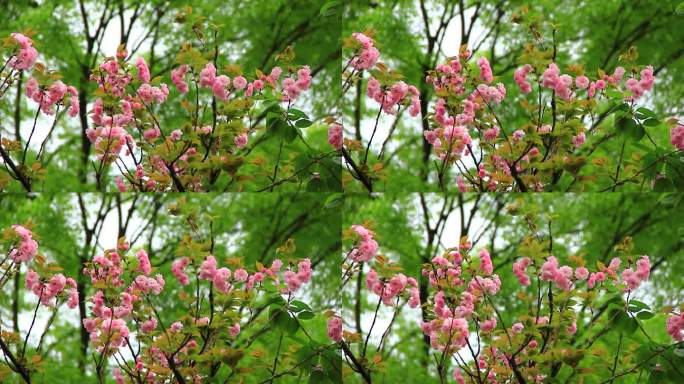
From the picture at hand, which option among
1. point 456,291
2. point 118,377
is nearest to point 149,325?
point 118,377

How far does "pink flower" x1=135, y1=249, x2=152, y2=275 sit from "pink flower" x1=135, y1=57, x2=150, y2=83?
66cm

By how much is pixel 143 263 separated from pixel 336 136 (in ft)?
2.81

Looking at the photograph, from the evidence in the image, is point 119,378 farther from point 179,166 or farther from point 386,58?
point 386,58

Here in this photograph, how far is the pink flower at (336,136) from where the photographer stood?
3389 mm

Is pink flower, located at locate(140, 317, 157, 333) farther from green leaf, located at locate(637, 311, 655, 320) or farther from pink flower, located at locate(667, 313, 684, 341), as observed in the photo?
pink flower, located at locate(667, 313, 684, 341)

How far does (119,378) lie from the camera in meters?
3.22

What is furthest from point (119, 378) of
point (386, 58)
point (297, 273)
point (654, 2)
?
point (654, 2)

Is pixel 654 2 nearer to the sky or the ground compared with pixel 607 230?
nearer to the sky

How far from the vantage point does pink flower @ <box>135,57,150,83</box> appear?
3.37m

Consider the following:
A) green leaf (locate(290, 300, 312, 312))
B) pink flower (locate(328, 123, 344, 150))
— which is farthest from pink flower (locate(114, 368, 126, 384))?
pink flower (locate(328, 123, 344, 150))

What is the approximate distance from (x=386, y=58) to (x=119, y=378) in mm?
1556

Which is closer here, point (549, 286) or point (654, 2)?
point (549, 286)

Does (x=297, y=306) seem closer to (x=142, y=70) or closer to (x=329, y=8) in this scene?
(x=142, y=70)

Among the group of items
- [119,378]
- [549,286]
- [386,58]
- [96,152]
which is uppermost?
[386,58]
